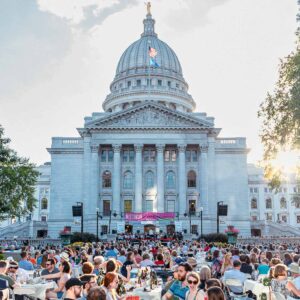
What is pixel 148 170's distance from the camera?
70562 millimetres

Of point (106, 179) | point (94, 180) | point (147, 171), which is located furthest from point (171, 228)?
point (94, 180)

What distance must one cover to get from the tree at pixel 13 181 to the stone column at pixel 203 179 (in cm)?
3115

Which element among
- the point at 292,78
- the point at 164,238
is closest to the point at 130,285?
the point at 292,78

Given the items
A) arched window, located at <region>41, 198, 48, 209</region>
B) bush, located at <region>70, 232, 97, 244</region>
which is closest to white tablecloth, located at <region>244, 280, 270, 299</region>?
bush, located at <region>70, 232, 97, 244</region>

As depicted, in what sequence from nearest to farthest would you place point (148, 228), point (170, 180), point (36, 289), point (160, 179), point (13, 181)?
point (36, 289), point (13, 181), point (148, 228), point (160, 179), point (170, 180)

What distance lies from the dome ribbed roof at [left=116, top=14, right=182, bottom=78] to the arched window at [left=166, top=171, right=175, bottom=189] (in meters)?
36.3

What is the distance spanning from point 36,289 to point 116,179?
181ft

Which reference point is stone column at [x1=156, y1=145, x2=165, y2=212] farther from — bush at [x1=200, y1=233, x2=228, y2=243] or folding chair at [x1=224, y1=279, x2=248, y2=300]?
folding chair at [x1=224, y1=279, x2=248, y2=300]

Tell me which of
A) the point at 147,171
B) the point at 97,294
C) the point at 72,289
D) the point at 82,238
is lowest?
the point at 82,238

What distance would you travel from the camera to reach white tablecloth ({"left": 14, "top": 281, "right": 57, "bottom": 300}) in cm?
1300

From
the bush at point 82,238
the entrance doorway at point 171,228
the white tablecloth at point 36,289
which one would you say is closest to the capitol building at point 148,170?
the entrance doorway at point 171,228

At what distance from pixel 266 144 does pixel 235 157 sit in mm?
44399

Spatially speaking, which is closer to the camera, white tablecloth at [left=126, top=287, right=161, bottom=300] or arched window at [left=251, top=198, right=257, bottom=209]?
white tablecloth at [left=126, top=287, right=161, bottom=300]

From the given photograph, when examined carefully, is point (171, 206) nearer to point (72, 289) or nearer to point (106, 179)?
point (106, 179)
